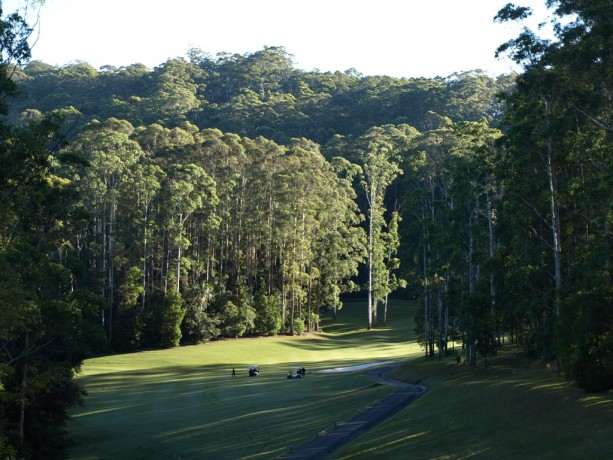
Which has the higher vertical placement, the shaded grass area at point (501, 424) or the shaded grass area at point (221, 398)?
the shaded grass area at point (501, 424)

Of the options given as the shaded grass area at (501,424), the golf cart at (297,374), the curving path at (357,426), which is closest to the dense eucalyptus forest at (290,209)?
the shaded grass area at (501,424)

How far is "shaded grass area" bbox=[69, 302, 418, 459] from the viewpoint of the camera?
32188mm

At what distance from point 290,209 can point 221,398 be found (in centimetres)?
4211

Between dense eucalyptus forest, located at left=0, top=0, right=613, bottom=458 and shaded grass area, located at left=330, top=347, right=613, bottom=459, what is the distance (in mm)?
1780

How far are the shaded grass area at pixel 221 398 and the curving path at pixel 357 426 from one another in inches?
32.9

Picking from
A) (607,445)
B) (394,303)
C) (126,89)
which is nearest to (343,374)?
(607,445)

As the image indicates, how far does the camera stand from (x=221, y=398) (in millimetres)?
45812

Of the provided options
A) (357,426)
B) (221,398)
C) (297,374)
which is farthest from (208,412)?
(297,374)

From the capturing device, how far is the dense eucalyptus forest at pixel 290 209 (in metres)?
27.9

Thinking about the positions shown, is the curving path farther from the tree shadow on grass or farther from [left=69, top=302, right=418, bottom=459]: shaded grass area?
the tree shadow on grass

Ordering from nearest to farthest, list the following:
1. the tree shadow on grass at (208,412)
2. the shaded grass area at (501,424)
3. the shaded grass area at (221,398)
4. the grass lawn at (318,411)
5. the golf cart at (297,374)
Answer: the shaded grass area at (501,424) → the grass lawn at (318,411) → the tree shadow on grass at (208,412) → the shaded grass area at (221,398) → the golf cart at (297,374)

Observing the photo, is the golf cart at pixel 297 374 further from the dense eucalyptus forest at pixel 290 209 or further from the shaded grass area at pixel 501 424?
the shaded grass area at pixel 501 424

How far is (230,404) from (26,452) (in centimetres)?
1711

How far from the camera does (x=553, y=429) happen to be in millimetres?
22938
